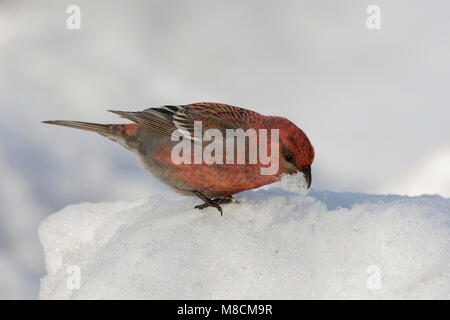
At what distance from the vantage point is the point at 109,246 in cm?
337

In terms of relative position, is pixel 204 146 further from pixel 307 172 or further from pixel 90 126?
pixel 90 126

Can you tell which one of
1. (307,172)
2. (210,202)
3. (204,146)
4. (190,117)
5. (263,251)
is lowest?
(263,251)

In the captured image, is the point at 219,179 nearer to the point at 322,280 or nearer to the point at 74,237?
the point at 322,280

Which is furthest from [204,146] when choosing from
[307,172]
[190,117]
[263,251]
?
[263,251]

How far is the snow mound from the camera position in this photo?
2.75 metres

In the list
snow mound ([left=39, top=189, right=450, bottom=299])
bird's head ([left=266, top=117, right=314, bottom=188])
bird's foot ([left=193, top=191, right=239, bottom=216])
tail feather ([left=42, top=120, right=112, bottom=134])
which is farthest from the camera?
tail feather ([left=42, top=120, right=112, bottom=134])

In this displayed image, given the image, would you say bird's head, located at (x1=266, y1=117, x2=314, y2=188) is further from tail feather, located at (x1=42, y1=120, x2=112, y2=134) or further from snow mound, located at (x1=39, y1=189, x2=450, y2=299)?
tail feather, located at (x1=42, y1=120, x2=112, y2=134)

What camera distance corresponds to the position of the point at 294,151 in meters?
3.12

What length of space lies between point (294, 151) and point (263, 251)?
0.60 meters

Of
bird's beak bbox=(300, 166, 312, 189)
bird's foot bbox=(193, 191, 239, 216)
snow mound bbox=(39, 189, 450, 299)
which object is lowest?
snow mound bbox=(39, 189, 450, 299)

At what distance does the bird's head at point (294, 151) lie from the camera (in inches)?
123

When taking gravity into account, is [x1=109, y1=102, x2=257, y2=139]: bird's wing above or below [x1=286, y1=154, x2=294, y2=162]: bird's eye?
above

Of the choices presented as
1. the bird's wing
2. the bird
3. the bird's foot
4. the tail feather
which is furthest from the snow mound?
the tail feather

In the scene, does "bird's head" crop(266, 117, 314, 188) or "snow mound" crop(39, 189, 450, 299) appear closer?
"snow mound" crop(39, 189, 450, 299)
